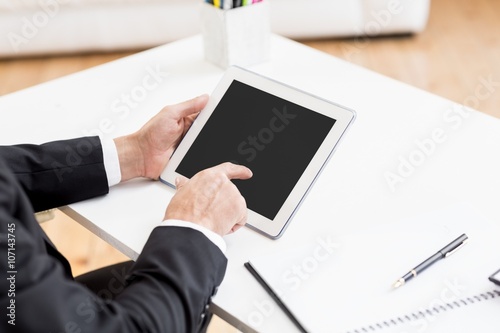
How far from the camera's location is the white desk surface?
38.9 inches

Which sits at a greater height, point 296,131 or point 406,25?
point 406,25

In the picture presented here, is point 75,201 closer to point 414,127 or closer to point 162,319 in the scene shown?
point 162,319

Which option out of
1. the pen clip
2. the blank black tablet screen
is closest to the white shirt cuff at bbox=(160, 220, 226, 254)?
the blank black tablet screen

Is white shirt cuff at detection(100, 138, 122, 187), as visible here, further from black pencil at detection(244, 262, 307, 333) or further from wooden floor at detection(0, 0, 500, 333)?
wooden floor at detection(0, 0, 500, 333)

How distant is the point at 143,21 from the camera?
9.70 feet

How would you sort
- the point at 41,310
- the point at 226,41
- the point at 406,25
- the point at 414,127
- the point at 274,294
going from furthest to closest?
the point at 406,25 < the point at 226,41 < the point at 414,127 < the point at 274,294 < the point at 41,310

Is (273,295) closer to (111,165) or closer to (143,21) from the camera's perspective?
(111,165)

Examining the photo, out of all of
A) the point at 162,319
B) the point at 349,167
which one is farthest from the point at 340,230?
the point at 162,319

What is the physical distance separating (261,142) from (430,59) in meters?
2.15

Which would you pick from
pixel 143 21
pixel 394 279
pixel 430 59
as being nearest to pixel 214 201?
pixel 394 279

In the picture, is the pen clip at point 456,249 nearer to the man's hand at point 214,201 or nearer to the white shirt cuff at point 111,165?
the man's hand at point 214,201

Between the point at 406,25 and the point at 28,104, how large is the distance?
2168 millimetres

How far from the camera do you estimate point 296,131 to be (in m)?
1.05

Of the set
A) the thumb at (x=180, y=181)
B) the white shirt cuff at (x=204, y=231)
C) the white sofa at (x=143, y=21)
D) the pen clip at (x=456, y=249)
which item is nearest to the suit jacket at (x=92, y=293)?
the white shirt cuff at (x=204, y=231)
